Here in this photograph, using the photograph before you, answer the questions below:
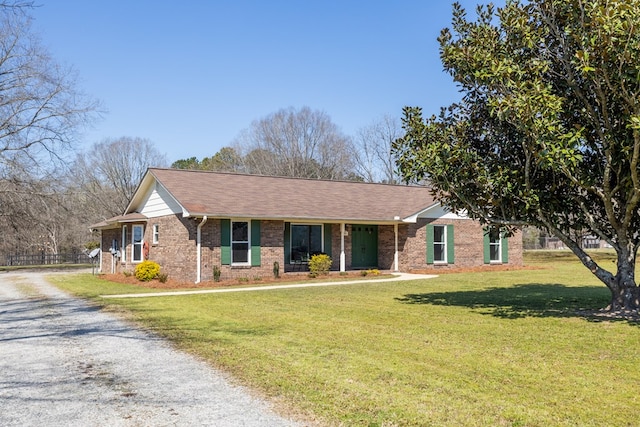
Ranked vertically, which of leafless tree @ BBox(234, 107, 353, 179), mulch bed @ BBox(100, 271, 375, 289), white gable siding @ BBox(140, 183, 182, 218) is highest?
leafless tree @ BBox(234, 107, 353, 179)

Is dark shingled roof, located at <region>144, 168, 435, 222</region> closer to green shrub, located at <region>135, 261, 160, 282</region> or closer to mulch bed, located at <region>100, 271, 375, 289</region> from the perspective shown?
mulch bed, located at <region>100, 271, 375, 289</region>

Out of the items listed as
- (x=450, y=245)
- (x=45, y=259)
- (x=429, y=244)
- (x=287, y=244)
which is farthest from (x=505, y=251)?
(x=45, y=259)

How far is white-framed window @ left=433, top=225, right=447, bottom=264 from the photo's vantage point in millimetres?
24797

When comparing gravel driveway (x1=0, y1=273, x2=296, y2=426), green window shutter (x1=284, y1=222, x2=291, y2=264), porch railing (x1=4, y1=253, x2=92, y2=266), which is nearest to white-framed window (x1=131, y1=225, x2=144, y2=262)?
green window shutter (x1=284, y1=222, x2=291, y2=264)

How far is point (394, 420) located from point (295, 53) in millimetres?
15560

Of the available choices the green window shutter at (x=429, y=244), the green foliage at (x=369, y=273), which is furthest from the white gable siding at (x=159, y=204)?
the green window shutter at (x=429, y=244)

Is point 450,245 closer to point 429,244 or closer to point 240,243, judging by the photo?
point 429,244

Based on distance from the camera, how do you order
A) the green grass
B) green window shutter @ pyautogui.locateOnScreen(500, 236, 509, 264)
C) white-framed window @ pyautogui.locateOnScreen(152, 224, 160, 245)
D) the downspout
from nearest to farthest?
1. the green grass
2. the downspout
3. white-framed window @ pyautogui.locateOnScreen(152, 224, 160, 245)
4. green window shutter @ pyautogui.locateOnScreen(500, 236, 509, 264)

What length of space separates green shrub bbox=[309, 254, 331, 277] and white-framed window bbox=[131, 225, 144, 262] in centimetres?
743

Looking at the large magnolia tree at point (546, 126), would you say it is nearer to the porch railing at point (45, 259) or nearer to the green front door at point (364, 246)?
the green front door at point (364, 246)

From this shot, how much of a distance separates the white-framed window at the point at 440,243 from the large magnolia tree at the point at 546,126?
11.7 metres

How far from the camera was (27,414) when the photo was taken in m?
4.84

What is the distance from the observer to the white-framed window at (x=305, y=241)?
73.4 feet

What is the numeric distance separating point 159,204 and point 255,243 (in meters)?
4.56
